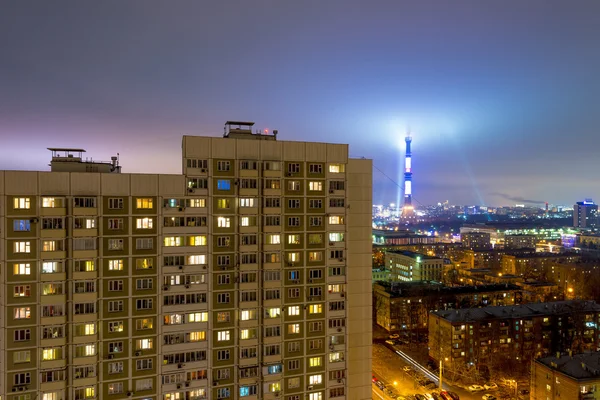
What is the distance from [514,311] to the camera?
179ft

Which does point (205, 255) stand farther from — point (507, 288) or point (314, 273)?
point (507, 288)

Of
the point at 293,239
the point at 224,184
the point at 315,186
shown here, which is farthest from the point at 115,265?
the point at 315,186

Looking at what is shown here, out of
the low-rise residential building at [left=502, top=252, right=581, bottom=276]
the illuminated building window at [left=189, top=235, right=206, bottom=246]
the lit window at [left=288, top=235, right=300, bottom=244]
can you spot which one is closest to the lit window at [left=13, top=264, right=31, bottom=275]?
the illuminated building window at [left=189, top=235, right=206, bottom=246]

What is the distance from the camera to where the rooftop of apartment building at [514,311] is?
5212 cm

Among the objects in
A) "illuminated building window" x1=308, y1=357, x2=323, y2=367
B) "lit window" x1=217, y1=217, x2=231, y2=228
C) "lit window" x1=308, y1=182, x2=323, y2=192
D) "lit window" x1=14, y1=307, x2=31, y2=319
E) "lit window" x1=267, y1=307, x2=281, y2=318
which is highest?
"lit window" x1=308, y1=182, x2=323, y2=192

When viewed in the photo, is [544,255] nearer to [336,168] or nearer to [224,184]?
[336,168]

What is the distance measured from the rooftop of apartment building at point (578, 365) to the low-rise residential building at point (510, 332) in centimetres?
1252

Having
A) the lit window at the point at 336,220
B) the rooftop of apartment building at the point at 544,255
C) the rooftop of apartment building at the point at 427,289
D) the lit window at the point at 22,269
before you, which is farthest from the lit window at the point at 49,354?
the rooftop of apartment building at the point at 544,255

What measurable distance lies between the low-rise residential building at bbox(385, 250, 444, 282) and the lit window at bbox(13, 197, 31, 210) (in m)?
88.2

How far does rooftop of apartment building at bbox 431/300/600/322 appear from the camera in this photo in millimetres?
52125

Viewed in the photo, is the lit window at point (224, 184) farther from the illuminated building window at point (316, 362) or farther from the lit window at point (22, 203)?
the illuminated building window at point (316, 362)

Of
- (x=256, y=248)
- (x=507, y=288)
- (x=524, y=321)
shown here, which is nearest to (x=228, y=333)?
(x=256, y=248)

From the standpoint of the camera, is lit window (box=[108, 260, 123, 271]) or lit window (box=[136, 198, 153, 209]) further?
lit window (box=[136, 198, 153, 209])

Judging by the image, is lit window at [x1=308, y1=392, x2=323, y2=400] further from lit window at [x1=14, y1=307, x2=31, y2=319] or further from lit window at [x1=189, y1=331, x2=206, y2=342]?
lit window at [x1=14, y1=307, x2=31, y2=319]
